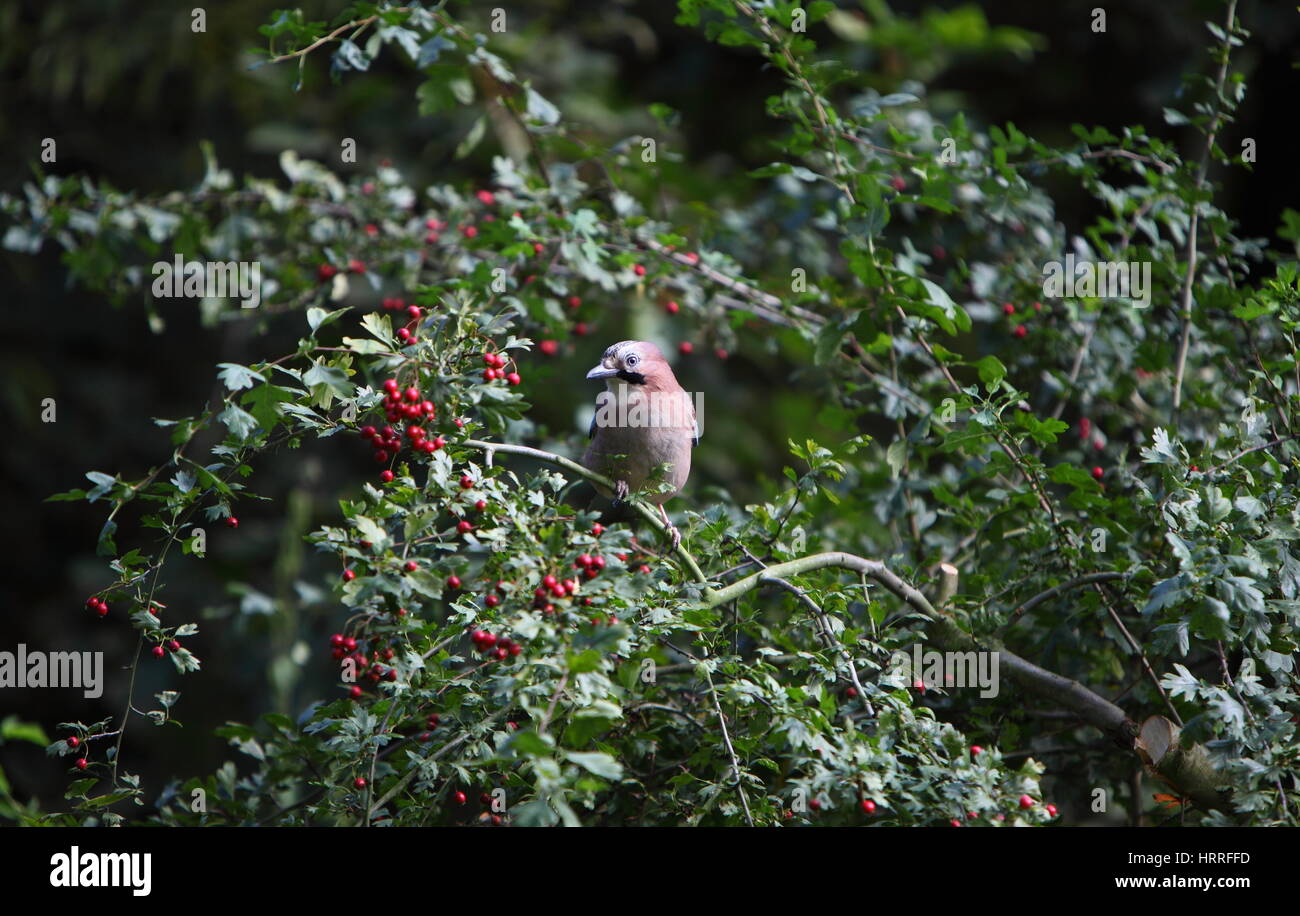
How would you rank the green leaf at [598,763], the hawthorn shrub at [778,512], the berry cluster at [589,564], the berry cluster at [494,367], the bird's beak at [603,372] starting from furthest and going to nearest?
the bird's beak at [603,372] < the berry cluster at [494,367] < the hawthorn shrub at [778,512] < the berry cluster at [589,564] < the green leaf at [598,763]

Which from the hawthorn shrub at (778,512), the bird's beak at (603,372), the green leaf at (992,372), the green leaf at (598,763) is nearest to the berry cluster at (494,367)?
the hawthorn shrub at (778,512)

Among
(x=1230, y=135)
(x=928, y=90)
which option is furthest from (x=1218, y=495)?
(x=928, y=90)

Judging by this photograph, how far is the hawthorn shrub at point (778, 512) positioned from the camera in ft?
7.62

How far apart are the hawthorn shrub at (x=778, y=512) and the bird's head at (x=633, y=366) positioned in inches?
9.0

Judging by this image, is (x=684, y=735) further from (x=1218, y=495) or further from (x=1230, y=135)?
(x=1230, y=135)

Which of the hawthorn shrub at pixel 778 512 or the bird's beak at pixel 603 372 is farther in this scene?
the bird's beak at pixel 603 372

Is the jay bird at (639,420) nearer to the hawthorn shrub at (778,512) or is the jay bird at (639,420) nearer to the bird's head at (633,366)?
the bird's head at (633,366)

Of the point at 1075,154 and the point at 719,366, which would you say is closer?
the point at 1075,154

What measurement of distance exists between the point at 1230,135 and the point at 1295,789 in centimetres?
382

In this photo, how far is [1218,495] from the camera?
7.89 feet

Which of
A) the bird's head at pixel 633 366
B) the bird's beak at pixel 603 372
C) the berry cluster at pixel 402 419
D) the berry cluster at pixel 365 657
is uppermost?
the bird's head at pixel 633 366

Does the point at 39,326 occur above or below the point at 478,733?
above

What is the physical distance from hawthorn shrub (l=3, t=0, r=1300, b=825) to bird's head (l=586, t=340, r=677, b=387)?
23 cm

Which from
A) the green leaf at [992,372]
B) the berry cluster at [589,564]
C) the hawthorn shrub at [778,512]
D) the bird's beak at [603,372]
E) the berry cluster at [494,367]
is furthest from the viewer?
the bird's beak at [603,372]
